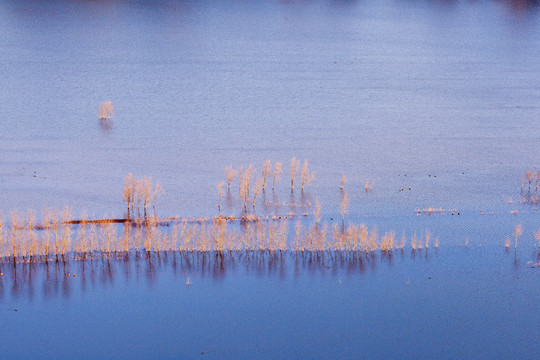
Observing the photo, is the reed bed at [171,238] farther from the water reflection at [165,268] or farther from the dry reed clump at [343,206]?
the dry reed clump at [343,206]

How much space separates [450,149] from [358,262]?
9.47 meters

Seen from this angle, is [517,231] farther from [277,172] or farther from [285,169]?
[285,169]

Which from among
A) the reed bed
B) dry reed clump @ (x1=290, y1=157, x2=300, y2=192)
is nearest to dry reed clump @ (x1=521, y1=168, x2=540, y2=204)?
the reed bed

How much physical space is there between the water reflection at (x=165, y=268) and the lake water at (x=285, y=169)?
0.17 feet

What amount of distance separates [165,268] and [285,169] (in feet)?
23.3

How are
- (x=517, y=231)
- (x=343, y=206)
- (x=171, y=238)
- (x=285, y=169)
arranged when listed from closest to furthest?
1. (x=171, y=238)
2. (x=517, y=231)
3. (x=343, y=206)
4. (x=285, y=169)

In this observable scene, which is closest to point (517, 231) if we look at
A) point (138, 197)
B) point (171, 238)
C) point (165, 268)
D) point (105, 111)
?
point (171, 238)

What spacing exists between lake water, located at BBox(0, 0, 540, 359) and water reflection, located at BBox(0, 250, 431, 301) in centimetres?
5

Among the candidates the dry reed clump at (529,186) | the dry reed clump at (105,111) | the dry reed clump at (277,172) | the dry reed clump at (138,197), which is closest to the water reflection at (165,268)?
the dry reed clump at (138,197)

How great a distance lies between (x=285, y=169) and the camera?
78.1 feet

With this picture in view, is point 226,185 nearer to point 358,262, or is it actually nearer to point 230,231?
point 230,231

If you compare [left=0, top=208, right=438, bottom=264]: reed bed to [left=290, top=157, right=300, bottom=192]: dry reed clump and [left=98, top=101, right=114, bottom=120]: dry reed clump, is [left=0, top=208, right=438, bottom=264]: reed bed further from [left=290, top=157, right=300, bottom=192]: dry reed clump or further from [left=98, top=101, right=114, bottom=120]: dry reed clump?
[left=98, top=101, right=114, bottom=120]: dry reed clump

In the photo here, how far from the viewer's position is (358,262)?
59.0 ft

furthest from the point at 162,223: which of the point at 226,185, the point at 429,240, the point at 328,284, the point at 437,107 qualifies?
the point at 437,107
